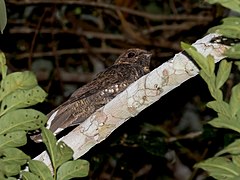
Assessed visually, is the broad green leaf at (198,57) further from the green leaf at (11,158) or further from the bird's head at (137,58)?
the bird's head at (137,58)

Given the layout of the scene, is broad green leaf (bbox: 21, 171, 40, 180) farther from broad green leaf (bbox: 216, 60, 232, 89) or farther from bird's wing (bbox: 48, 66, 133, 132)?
bird's wing (bbox: 48, 66, 133, 132)

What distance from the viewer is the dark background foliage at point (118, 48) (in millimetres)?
5594

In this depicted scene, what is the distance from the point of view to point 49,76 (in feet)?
19.1

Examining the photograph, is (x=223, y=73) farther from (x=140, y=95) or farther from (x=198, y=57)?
(x=140, y=95)

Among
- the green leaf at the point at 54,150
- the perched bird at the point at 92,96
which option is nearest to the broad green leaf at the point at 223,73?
the green leaf at the point at 54,150

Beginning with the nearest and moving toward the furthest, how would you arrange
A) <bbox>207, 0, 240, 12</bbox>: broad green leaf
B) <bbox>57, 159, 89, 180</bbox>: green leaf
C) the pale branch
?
1. <bbox>207, 0, 240, 12</bbox>: broad green leaf
2. <bbox>57, 159, 89, 180</bbox>: green leaf
3. the pale branch

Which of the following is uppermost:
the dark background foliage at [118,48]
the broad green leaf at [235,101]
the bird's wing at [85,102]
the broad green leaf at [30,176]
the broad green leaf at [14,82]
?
the broad green leaf at [235,101]

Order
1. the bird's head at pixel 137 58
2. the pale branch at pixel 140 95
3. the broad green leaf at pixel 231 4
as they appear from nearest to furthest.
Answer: the broad green leaf at pixel 231 4 < the pale branch at pixel 140 95 < the bird's head at pixel 137 58

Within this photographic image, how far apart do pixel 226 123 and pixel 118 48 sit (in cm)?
445

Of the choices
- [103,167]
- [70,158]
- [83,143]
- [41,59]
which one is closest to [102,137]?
[83,143]

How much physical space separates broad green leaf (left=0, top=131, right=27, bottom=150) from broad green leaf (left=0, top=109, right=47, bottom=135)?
0.06 ft

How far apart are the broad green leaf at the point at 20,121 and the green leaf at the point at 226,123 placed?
793 mm

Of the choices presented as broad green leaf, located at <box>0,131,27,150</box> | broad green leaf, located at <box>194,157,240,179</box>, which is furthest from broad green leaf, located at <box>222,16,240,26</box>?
broad green leaf, located at <box>0,131,27,150</box>

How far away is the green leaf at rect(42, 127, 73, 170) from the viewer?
7.49ft
